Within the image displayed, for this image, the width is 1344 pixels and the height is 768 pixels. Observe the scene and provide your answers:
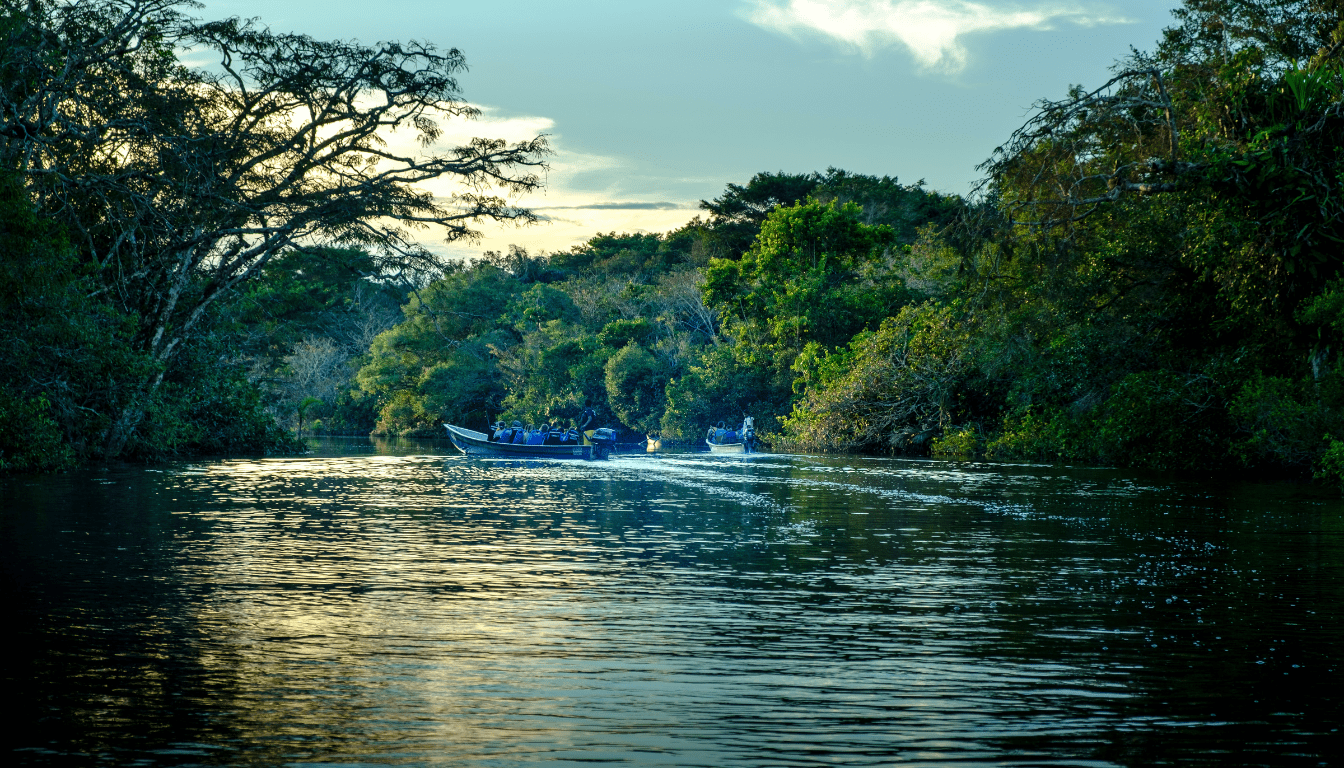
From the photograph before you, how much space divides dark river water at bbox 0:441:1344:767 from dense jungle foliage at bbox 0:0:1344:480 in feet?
25.4

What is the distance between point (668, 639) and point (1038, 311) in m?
24.3

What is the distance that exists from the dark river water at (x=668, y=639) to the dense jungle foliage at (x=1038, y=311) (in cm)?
774

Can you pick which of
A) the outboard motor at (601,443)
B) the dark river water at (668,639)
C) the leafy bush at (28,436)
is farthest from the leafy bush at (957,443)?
the leafy bush at (28,436)

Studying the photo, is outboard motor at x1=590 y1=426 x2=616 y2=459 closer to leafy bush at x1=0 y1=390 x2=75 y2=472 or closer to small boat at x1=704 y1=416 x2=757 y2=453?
small boat at x1=704 y1=416 x2=757 y2=453

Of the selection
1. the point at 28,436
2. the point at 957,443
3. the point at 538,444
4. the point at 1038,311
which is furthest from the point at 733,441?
the point at 28,436

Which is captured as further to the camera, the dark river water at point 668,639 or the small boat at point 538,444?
the small boat at point 538,444

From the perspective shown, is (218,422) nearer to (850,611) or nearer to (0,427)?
(0,427)

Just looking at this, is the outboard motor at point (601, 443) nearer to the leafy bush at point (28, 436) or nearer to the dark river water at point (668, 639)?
the leafy bush at point (28, 436)

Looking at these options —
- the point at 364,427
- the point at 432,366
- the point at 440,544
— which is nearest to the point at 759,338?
Answer: the point at 432,366

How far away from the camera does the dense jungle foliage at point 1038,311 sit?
70.5 ft

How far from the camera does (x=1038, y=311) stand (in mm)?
29766

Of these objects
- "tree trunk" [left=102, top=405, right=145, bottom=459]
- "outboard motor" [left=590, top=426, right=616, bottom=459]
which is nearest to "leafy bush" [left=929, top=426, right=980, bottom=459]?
"outboard motor" [left=590, top=426, right=616, bottom=459]

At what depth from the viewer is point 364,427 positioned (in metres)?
71.4

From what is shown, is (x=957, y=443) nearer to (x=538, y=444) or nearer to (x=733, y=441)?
(x=733, y=441)
